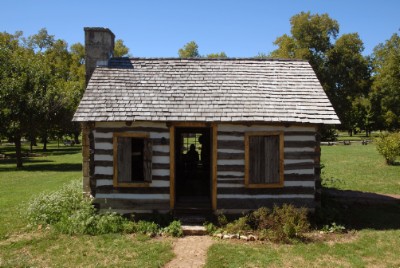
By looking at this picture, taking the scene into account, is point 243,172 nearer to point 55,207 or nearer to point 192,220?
point 192,220

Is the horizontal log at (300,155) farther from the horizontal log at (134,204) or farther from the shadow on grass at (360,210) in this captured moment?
the horizontal log at (134,204)

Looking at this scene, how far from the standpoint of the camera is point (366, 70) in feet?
145

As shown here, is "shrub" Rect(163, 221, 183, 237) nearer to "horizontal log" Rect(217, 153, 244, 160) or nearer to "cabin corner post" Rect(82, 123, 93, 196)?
"horizontal log" Rect(217, 153, 244, 160)

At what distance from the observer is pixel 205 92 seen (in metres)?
11.4

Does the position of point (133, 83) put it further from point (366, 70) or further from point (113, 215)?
point (366, 70)

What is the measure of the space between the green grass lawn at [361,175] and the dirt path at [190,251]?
6.87 meters

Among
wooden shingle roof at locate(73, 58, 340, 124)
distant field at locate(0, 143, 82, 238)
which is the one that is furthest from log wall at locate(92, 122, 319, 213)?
distant field at locate(0, 143, 82, 238)

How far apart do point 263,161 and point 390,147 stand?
48.2 feet

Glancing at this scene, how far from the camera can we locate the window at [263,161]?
10.5 m

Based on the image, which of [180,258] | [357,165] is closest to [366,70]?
[357,165]

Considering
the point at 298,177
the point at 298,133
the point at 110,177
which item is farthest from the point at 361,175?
the point at 110,177

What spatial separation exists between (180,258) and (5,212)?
6.90m

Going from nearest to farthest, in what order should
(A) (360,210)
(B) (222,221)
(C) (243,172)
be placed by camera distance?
(B) (222,221), (C) (243,172), (A) (360,210)

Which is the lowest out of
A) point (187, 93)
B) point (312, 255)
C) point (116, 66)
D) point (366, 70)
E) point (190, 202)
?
point (312, 255)
